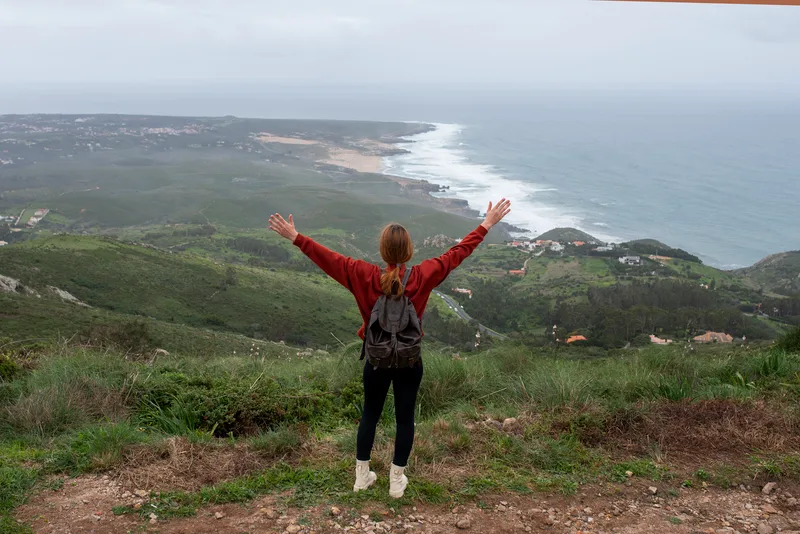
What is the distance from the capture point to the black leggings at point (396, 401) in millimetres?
2936

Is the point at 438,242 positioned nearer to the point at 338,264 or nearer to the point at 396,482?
the point at 396,482

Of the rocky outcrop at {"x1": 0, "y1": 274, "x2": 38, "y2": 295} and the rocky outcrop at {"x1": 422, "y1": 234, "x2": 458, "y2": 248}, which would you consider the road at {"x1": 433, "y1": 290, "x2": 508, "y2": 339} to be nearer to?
the rocky outcrop at {"x1": 422, "y1": 234, "x2": 458, "y2": 248}

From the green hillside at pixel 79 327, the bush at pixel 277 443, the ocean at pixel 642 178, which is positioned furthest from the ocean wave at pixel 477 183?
the bush at pixel 277 443

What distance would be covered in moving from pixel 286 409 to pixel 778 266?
68839 mm

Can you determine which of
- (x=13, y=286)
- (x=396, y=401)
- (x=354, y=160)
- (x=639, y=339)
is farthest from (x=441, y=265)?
(x=354, y=160)

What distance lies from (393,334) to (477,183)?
99.3 metres

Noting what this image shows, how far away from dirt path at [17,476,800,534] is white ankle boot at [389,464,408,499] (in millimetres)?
100

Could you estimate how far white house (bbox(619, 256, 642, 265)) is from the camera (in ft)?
193

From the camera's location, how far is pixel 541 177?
108 meters

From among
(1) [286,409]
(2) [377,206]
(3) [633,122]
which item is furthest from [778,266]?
(3) [633,122]

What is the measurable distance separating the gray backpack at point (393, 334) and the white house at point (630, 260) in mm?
60509

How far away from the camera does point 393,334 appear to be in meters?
2.78

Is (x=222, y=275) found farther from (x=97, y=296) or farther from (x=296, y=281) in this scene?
(x=97, y=296)

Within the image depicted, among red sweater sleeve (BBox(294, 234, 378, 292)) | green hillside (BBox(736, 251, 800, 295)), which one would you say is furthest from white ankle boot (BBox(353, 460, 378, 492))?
green hillside (BBox(736, 251, 800, 295))
